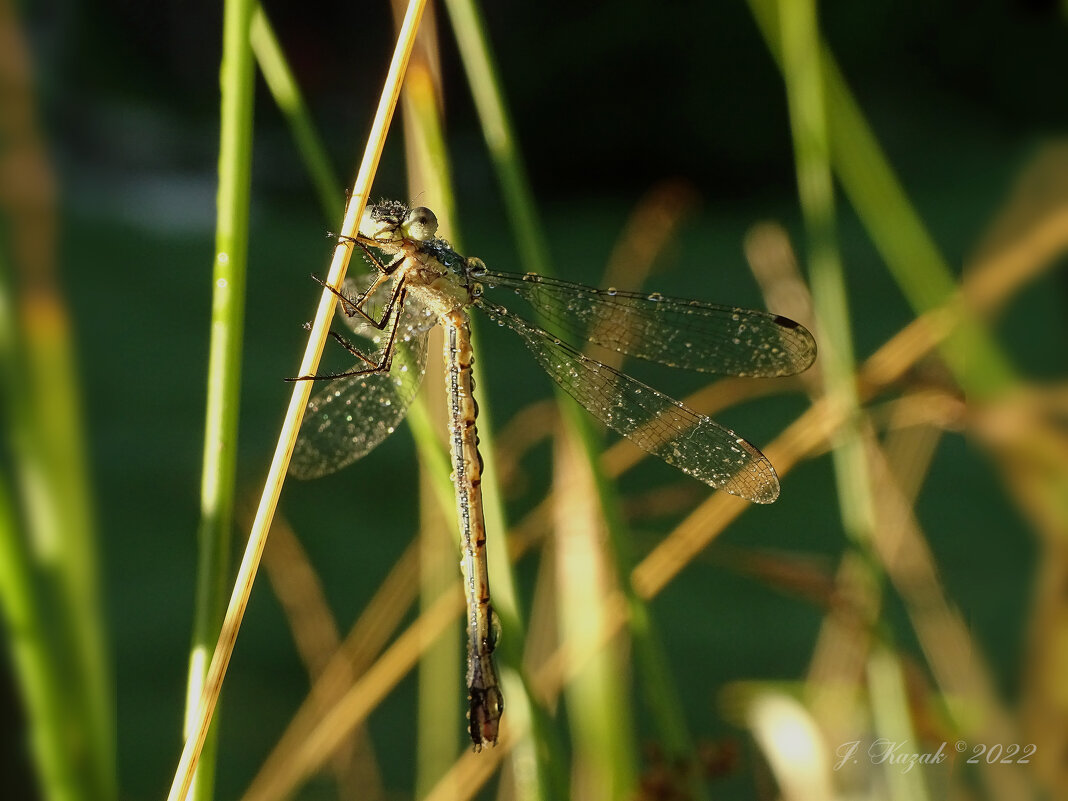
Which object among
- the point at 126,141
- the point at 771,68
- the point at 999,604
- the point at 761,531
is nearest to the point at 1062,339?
the point at 999,604

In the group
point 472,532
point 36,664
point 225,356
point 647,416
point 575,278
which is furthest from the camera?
point 575,278

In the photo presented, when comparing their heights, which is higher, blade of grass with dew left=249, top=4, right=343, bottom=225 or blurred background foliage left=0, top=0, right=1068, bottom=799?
blurred background foliage left=0, top=0, right=1068, bottom=799

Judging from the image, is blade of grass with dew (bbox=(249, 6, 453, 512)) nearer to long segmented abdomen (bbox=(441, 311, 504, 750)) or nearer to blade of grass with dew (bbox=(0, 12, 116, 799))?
long segmented abdomen (bbox=(441, 311, 504, 750))

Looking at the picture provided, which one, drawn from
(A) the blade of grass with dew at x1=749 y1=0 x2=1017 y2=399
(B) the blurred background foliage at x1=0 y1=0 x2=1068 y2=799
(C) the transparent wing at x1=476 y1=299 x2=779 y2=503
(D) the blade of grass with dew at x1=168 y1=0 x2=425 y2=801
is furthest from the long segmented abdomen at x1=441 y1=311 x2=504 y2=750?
(A) the blade of grass with dew at x1=749 y1=0 x2=1017 y2=399

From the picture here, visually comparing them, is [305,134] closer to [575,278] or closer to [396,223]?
[396,223]

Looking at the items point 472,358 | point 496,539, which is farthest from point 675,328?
point 496,539

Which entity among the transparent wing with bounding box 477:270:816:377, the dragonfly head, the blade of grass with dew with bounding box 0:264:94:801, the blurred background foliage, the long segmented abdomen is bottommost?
the blade of grass with dew with bounding box 0:264:94:801

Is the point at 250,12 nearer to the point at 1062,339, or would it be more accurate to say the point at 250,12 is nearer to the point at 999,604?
the point at 999,604
